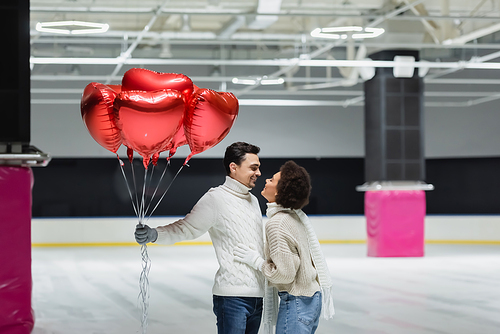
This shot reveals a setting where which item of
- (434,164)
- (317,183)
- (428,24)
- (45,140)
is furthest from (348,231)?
(45,140)

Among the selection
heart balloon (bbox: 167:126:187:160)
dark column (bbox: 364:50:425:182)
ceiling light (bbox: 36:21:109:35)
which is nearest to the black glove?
heart balloon (bbox: 167:126:187:160)

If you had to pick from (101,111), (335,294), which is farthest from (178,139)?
(335,294)

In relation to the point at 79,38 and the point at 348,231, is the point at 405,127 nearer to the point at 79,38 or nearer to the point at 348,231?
the point at 348,231

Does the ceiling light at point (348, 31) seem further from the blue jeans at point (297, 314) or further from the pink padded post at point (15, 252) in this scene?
the blue jeans at point (297, 314)

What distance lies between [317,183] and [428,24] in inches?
359

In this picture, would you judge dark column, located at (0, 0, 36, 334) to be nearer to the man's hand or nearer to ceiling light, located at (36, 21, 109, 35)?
the man's hand

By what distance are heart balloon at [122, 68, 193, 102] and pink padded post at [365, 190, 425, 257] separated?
1038 cm

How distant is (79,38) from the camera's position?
1304cm

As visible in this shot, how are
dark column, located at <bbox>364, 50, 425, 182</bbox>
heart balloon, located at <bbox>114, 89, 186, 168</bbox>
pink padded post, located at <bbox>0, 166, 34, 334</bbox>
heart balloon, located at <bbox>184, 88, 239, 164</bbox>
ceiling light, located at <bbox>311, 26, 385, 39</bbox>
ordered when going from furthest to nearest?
1. dark column, located at <bbox>364, 50, 425, 182</bbox>
2. ceiling light, located at <bbox>311, 26, 385, 39</bbox>
3. pink padded post, located at <bbox>0, 166, 34, 334</bbox>
4. heart balloon, located at <bbox>184, 88, 239, 164</bbox>
5. heart balloon, located at <bbox>114, 89, 186, 168</bbox>

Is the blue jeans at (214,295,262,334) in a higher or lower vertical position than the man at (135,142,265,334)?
lower

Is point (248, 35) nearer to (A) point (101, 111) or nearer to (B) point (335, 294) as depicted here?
(B) point (335, 294)

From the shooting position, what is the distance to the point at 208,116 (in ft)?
11.1

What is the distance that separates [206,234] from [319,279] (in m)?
14.6

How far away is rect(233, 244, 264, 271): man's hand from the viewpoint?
300cm
